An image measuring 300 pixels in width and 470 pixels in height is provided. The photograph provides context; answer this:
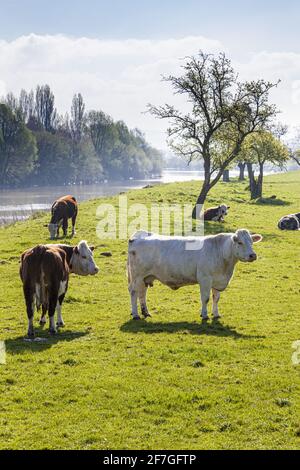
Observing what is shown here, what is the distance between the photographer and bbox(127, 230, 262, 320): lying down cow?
13734mm

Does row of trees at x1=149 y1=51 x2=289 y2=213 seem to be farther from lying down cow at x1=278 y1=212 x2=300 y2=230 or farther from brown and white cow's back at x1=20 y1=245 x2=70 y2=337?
brown and white cow's back at x1=20 y1=245 x2=70 y2=337

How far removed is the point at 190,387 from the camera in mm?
9336

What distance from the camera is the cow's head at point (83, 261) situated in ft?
47.1

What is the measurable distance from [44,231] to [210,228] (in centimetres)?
906

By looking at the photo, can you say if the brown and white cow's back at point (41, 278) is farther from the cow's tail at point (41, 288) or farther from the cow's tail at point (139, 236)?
the cow's tail at point (139, 236)

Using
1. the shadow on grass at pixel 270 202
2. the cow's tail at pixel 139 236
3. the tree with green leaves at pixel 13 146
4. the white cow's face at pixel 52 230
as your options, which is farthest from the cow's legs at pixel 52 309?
the tree with green leaves at pixel 13 146

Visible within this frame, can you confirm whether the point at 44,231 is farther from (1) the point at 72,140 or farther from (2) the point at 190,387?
(1) the point at 72,140

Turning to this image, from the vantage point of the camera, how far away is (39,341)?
474 inches

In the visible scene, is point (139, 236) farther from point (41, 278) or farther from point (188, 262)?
point (41, 278)

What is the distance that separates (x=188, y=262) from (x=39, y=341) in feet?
13.7

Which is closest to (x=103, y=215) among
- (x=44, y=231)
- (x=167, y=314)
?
(x=44, y=231)

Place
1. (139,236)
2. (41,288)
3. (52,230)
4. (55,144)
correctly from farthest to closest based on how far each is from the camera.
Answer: (55,144) → (52,230) → (139,236) → (41,288)

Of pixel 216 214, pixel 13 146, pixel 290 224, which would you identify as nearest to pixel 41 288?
pixel 290 224

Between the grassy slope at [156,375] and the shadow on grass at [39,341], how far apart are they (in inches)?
1.6
